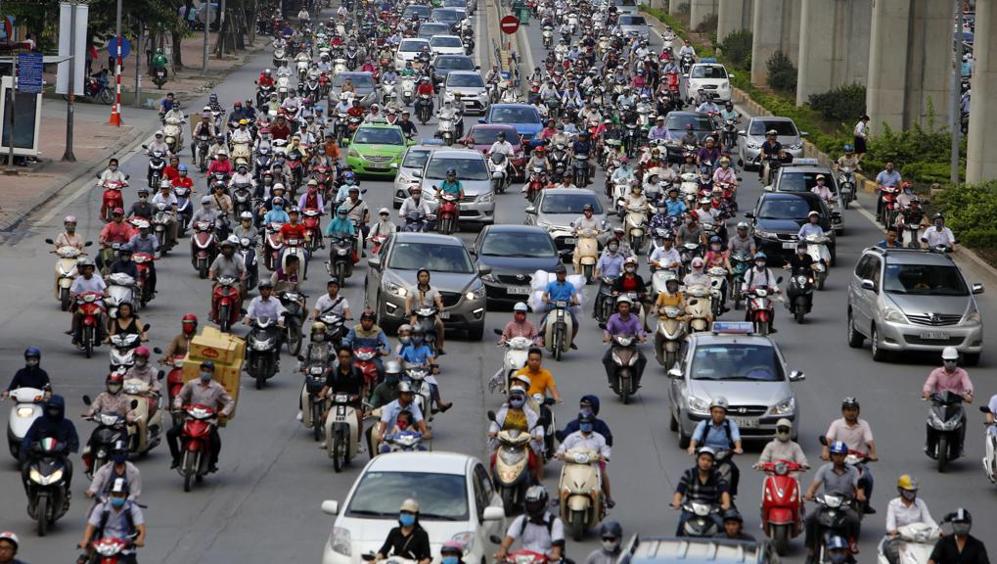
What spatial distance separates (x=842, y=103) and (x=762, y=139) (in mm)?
13464

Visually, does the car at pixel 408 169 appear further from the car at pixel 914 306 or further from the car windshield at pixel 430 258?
the car at pixel 914 306

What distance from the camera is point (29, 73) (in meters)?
52.3

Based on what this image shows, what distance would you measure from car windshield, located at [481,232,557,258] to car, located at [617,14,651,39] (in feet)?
→ 218

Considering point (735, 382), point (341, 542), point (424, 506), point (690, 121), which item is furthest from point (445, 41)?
point (341, 542)

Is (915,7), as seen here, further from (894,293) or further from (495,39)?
(495,39)

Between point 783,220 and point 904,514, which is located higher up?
point 783,220

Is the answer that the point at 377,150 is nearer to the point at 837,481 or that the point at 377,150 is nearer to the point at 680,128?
the point at 680,128

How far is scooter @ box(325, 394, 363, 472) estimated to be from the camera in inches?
942

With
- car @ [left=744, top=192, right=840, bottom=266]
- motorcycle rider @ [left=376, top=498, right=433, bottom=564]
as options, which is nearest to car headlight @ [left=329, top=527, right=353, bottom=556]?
motorcycle rider @ [left=376, top=498, right=433, bottom=564]

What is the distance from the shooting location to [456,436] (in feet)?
86.5

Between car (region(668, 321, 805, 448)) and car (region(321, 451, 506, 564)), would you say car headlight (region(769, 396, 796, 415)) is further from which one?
car (region(321, 451, 506, 564))

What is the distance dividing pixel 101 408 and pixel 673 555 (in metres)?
9.38

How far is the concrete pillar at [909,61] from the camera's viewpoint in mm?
63594

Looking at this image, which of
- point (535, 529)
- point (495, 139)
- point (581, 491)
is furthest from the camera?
point (495, 139)
